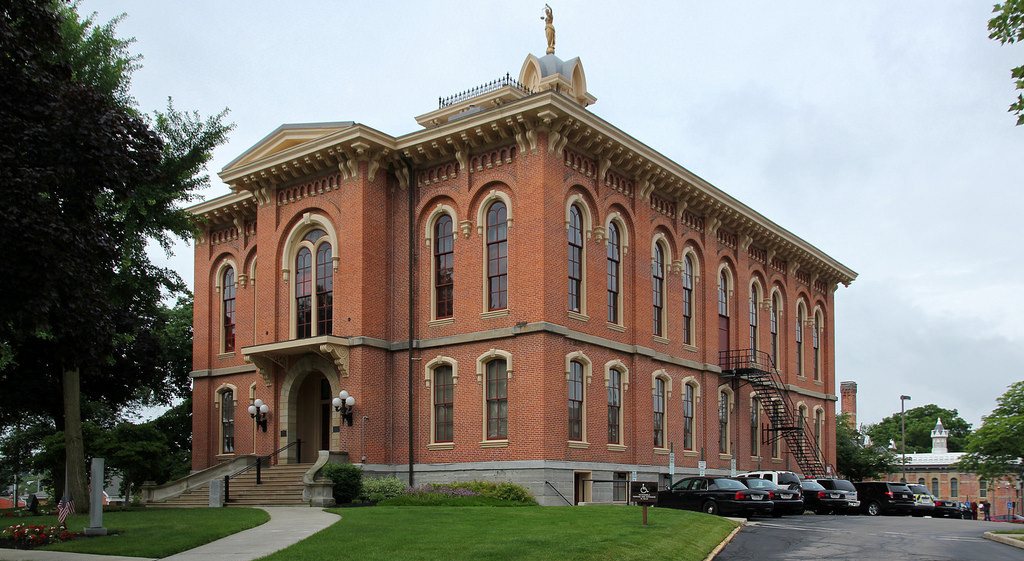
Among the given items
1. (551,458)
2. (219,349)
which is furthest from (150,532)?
(219,349)

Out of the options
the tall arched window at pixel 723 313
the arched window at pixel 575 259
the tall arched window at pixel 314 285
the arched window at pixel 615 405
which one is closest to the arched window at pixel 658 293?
the arched window at pixel 615 405

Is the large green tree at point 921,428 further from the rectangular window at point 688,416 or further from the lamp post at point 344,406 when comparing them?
the lamp post at point 344,406

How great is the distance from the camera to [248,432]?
36.5 m

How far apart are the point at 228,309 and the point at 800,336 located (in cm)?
2706

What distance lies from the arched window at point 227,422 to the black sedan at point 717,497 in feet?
59.0

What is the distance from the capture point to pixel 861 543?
1977 cm

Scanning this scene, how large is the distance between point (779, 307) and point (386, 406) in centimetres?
2171

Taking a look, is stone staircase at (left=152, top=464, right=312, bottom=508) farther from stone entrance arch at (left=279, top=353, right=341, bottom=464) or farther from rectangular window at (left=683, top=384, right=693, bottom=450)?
rectangular window at (left=683, top=384, right=693, bottom=450)

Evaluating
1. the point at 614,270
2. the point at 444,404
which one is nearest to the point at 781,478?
the point at 614,270

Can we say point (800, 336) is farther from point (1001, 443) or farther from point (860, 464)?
point (1001, 443)

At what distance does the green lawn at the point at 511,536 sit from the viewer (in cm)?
1500

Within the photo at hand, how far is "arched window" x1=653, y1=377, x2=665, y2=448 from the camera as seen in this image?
111ft

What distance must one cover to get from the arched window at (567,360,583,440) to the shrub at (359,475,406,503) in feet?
17.8

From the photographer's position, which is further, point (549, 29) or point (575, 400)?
point (549, 29)
